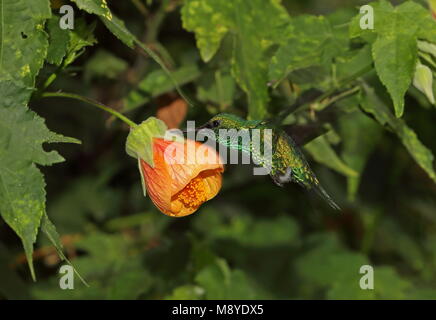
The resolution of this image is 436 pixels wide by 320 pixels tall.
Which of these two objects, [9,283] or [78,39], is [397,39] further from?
[9,283]

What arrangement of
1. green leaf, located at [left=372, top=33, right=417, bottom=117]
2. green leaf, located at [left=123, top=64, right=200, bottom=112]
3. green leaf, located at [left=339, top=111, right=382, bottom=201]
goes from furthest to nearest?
green leaf, located at [left=339, top=111, right=382, bottom=201], green leaf, located at [left=123, top=64, right=200, bottom=112], green leaf, located at [left=372, top=33, right=417, bottom=117]

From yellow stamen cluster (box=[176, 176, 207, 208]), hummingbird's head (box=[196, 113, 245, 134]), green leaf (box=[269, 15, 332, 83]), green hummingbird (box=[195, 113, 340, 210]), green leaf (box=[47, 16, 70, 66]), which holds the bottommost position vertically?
yellow stamen cluster (box=[176, 176, 207, 208])

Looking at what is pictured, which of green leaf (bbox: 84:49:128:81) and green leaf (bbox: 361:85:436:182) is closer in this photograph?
green leaf (bbox: 361:85:436:182)

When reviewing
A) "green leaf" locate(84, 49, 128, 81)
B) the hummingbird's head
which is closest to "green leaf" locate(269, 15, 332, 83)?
the hummingbird's head

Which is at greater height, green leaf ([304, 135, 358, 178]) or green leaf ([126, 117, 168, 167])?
green leaf ([304, 135, 358, 178])

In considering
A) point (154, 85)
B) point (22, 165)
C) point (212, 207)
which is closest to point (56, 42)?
point (22, 165)

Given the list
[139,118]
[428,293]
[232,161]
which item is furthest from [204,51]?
[428,293]

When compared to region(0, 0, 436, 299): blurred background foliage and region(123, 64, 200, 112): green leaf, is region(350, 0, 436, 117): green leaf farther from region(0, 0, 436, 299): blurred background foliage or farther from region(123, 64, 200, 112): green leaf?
region(123, 64, 200, 112): green leaf
